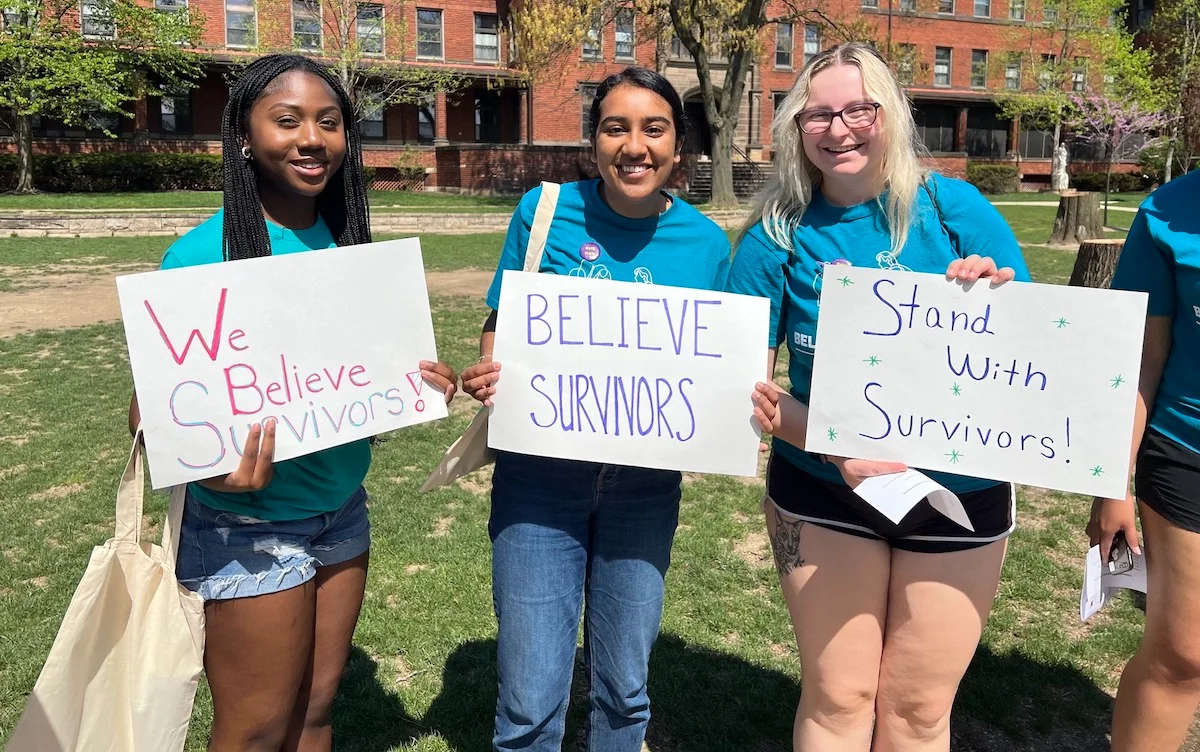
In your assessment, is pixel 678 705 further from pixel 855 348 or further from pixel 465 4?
pixel 465 4

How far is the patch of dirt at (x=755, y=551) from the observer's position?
4.45 metres

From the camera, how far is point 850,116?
1990 mm

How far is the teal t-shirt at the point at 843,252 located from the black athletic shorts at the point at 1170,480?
0.47 m

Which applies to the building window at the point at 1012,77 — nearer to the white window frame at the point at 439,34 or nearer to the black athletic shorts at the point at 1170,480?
the white window frame at the point at 439,34

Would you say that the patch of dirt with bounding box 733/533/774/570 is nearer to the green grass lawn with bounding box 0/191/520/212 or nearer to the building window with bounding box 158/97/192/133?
the green grass lawn with bounding box 0/191/520/212

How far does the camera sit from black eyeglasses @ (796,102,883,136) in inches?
78.3

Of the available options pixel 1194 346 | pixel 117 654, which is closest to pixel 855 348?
pixel 1194 346

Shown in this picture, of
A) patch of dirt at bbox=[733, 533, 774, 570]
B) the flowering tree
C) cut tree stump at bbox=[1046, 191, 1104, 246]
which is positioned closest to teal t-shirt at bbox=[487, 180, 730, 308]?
patch of dirt at bbox=[733, 533, 774, 570]

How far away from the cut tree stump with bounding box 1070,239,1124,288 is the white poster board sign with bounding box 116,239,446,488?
5.82m

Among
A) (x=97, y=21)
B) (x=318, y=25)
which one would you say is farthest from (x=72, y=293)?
(x=318, y=25)

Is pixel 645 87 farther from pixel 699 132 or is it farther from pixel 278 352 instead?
pixel 699 132

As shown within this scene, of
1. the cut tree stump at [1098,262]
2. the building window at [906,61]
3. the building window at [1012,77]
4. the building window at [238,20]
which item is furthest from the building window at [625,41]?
the cut tree stump at [1098,262]

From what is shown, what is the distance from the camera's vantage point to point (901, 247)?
2.04 metres

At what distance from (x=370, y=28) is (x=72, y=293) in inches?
888
